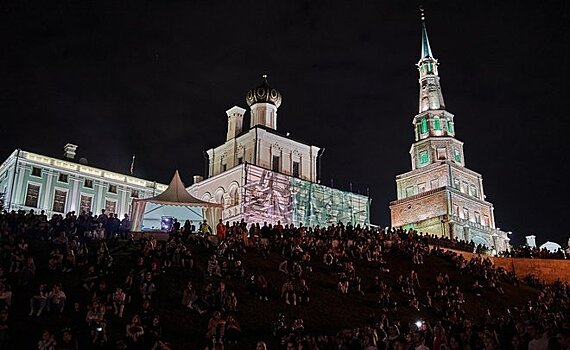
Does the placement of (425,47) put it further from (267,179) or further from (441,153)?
(267,179)

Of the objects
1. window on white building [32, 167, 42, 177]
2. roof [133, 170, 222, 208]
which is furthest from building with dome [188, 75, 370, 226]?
window on white building [32, 167, 42, 177]

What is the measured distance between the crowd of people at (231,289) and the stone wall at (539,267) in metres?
4.88

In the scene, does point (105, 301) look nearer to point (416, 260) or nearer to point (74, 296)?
point (74, 296)

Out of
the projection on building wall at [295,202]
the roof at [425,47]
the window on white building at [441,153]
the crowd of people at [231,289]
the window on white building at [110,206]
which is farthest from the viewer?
the roof at [425,47]

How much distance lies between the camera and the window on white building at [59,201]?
45.2 meters

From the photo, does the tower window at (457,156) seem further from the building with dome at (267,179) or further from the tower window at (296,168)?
the tower window at (296,168)

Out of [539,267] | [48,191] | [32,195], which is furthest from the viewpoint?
[48,191]

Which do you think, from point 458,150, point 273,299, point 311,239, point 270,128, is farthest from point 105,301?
point 458,150

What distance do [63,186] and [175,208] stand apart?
16775 mm

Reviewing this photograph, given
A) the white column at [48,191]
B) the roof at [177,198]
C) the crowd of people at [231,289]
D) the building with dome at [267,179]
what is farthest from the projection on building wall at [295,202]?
the white column at [48,191]

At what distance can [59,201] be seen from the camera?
4553cm

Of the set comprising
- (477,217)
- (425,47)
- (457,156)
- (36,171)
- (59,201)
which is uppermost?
(425,47)

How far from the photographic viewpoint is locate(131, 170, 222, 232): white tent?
1153 inches

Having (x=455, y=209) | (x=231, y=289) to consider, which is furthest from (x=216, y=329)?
(x=455, y=209)
